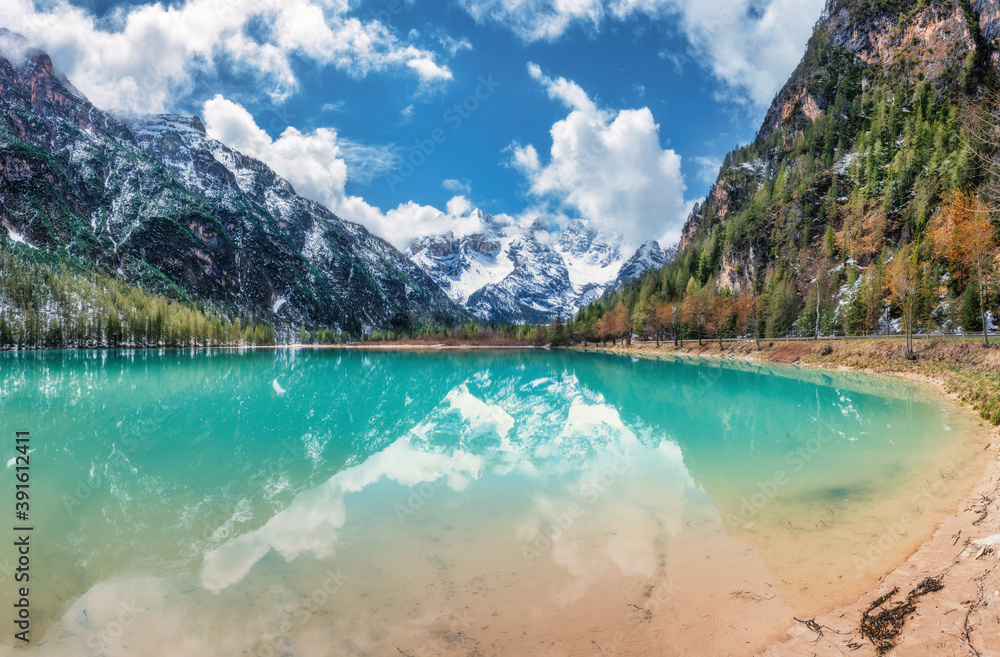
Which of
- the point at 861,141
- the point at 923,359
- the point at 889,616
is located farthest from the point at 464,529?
the point at 861,141

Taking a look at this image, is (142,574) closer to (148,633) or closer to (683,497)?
(148,633)

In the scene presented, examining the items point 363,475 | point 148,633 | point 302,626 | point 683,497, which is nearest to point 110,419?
point 363,475

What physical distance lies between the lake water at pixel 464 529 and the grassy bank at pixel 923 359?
3578 mm

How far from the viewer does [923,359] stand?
37031 millimetres

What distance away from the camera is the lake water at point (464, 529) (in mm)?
6184

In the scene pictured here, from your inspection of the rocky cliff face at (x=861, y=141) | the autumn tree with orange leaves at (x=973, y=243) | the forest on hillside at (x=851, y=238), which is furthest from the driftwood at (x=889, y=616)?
the rocky cliff face at (x=861, y=141)

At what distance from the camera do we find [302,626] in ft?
20.5

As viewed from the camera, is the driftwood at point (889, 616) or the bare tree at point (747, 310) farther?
the bare tree at point (747, 310)

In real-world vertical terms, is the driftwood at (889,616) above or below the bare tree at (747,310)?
below

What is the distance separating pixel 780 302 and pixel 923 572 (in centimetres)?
7848

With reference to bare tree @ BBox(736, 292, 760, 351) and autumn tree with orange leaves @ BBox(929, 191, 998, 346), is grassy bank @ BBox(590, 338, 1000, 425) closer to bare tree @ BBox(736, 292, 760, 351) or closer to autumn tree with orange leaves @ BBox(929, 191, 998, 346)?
autumn tree with orange leaves @ BBox(929, 191, 998, 346)

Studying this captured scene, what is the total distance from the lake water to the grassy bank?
3578 mm

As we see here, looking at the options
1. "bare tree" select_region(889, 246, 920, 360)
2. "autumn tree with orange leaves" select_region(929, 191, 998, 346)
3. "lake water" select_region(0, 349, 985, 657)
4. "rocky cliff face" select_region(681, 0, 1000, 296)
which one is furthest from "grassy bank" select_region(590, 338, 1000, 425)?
"rocky cliff face" select_region(681, 0, 1000, 296)

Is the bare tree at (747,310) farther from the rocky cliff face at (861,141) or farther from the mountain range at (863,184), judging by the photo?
the rocky cliff face at (861,141)
